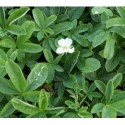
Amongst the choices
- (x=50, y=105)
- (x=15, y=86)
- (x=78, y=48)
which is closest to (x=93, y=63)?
(x=78, y=48)

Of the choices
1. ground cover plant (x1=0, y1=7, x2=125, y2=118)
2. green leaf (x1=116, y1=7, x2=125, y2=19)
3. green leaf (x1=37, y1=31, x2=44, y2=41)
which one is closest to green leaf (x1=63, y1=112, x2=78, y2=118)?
ground cover plant (x1=0, y1=7, x2=125, y2=118)

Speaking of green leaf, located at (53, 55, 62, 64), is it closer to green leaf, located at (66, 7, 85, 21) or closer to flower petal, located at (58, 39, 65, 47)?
flower petal, located at (58, 39, 65, 47)

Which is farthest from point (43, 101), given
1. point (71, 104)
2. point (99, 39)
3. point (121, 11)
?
point (121, 11)

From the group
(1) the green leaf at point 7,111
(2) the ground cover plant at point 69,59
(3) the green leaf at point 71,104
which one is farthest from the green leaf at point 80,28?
(1) the green leaf at point 7,111

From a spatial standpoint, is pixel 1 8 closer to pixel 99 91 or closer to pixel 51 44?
pixel 51 44

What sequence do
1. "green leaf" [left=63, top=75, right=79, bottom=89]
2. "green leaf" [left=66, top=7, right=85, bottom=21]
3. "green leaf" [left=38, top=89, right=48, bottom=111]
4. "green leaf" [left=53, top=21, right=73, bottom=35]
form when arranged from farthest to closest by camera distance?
A: "green leaf" [left=66, top=7, right=85, bottom=21] → "green leaf" [left=53, top=21, right=73, bottom=35] → "green leaf" [left=63, top=75, right=79, bottom=89] → "green leaf" [left=38, top=89, right=48, bottom=111]

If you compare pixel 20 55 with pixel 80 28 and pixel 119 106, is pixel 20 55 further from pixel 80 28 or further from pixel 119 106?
pixel 119 106
